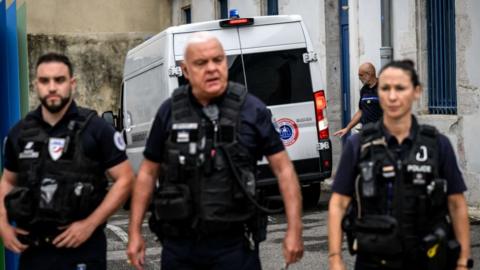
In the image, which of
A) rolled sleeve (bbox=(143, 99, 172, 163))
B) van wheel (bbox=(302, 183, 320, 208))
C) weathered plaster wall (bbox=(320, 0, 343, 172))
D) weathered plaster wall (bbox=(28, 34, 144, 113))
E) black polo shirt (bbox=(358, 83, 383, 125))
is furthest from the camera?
weathered plaster wall (bbox=(28, 34, 144, 113))

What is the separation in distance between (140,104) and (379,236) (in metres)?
8.97

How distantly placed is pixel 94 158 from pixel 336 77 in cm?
1130

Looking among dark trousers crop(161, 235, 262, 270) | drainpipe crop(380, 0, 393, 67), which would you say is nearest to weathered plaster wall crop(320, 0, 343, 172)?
drainpipe crop(380, 0, 393, 67)

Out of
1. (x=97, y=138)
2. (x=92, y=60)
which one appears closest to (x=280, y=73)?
(x=97, y=138)

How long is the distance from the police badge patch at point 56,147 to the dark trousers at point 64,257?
416mm

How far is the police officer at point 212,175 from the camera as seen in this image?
Result: 14.6ft

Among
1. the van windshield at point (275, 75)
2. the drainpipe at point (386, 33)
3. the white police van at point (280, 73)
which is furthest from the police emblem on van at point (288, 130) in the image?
the drainpipe at point (386, 33)

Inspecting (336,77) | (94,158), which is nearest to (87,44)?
(336,77)

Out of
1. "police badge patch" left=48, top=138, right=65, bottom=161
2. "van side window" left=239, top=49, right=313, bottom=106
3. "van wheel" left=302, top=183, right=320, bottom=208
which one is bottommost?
"van wheel" left=302, top=183, right=320, bottom=208

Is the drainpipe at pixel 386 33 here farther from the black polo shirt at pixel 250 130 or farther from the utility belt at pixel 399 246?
the utility belt at pixel 399 246

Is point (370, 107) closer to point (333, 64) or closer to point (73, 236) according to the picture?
point (333, 64)

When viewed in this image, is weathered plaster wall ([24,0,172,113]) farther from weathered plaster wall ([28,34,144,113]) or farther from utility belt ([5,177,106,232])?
utility belt ([5,177,106,232])

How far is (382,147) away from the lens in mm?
4297

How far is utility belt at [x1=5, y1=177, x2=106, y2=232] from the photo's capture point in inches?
184
